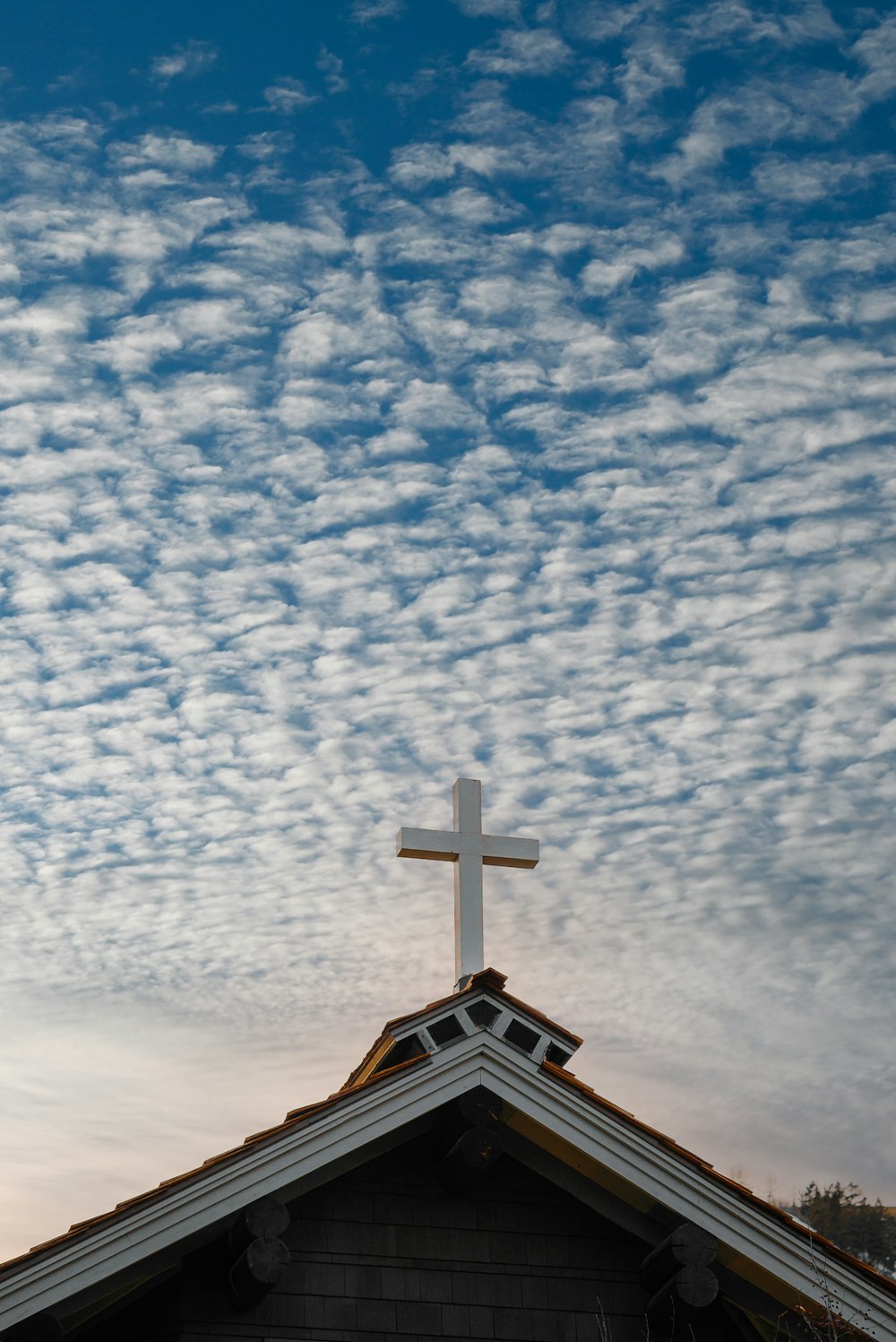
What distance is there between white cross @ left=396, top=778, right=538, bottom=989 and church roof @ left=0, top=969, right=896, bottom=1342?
3.94ft

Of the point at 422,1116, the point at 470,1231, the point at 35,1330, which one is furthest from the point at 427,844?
the point at 35,1330

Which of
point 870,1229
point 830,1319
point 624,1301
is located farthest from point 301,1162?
point 870,1229

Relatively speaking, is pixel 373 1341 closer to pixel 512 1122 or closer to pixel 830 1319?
pixel 512 1122

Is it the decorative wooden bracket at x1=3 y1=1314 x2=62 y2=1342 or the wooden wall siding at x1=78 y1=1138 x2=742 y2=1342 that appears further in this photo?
the wooden wall siding at x1=78 y1=1138 x2=742 y2=1342

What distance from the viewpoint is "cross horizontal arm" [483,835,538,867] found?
39.4 ft

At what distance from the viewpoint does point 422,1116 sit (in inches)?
401

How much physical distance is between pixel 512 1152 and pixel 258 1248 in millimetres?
2151

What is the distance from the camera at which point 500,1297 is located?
10.2m

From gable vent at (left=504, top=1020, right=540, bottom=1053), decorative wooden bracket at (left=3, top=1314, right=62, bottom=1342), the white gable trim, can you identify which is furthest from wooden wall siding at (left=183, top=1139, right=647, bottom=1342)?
decorative wooden bracket at (left=3, top=1314, right=62, bottom=1342)

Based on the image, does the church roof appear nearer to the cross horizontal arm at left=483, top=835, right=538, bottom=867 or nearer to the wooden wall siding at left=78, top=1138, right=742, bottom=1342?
the wooden wall siding at left=78, top=1138, right=742, bottom=1342

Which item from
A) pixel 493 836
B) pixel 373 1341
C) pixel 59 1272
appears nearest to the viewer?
pixel 59 1272

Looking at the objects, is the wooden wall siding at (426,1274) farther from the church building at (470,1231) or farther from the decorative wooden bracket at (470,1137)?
the decorative wooden bracket at (470,1137)

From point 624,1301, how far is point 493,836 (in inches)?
139

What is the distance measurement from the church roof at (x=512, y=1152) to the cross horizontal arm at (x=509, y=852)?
1.85 metres
